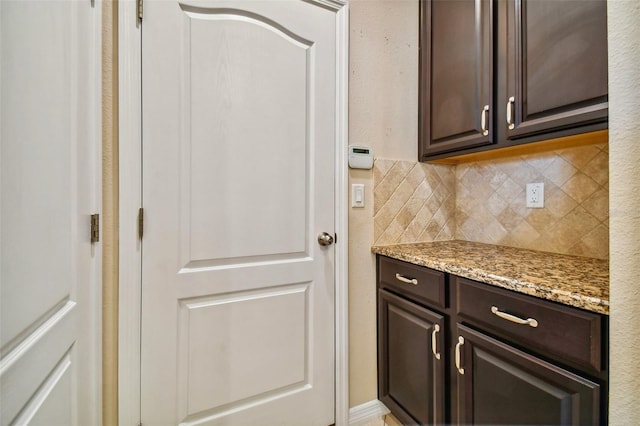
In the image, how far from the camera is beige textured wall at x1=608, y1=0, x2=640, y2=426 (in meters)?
0.54

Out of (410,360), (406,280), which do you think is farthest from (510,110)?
(410,360)

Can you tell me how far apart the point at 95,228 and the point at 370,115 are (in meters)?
1.30

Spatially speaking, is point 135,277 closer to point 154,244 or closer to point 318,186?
point 154,244

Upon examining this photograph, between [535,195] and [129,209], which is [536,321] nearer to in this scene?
[535,195]

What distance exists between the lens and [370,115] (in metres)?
1.49

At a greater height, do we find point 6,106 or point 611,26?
point 611,26

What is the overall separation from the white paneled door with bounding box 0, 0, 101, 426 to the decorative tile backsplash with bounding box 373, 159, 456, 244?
1.22 m

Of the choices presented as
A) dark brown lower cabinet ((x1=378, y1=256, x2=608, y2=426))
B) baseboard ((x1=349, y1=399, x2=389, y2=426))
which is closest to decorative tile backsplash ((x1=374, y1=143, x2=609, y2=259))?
dark brown lower cabinet ((x1=378, y1=256, x2=608, y2=426))

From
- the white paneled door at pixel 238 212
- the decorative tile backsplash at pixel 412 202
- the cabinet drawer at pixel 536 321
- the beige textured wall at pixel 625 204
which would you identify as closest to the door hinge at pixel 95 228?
the white paneled door at pixel 238 212

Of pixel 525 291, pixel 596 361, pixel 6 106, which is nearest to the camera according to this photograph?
pixel 6 106

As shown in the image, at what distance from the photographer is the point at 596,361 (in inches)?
27.3

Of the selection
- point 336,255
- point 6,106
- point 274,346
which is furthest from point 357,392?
point 6,106

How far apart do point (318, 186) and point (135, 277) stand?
2.74ft

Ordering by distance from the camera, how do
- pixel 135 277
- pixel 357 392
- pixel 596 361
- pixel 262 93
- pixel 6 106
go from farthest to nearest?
pixel 357 392, pixel 262 93, pixel 135 277, pixel 596 361, pixel 6 106
